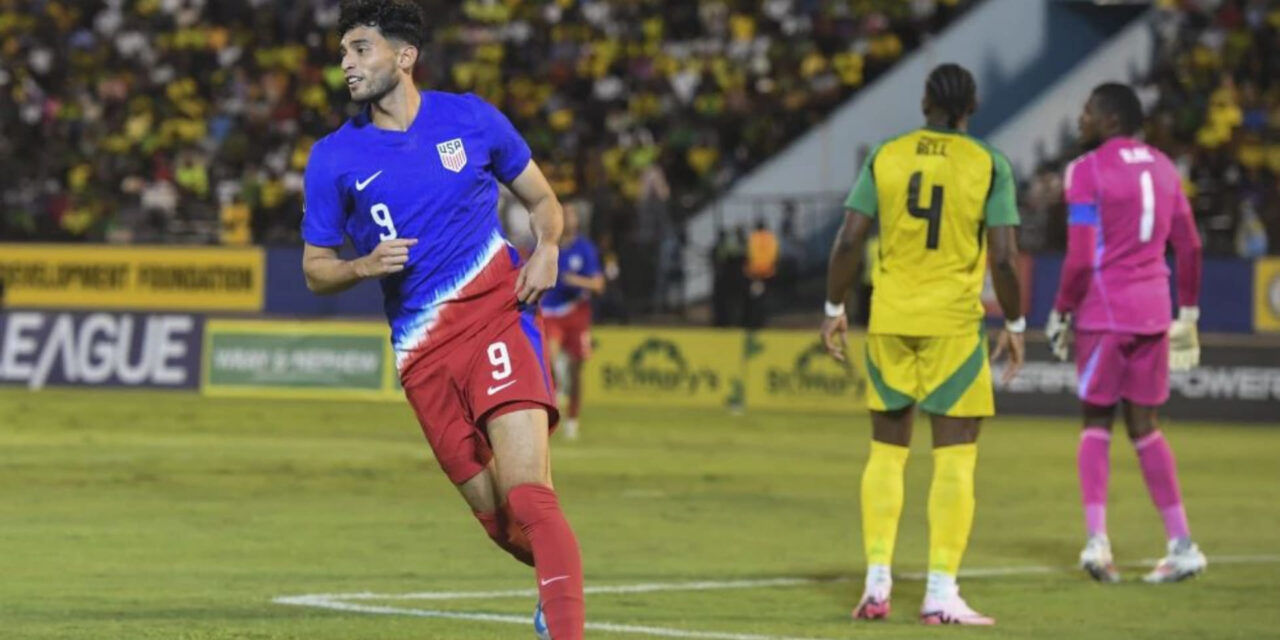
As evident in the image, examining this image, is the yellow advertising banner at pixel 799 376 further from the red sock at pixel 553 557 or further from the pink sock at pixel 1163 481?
the red sock at pixel 553 557

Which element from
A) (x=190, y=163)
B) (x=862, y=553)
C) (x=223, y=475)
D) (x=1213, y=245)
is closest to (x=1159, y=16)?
(x=1213, y=245)

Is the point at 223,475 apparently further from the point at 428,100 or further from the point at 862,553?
the point at 428,100

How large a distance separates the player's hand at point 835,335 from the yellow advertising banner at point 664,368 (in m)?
17.5

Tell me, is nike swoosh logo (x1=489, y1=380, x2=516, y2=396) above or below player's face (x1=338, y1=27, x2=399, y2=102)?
below

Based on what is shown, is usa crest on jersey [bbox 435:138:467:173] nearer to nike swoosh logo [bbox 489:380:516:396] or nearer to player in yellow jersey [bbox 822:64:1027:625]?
nike swoosh logo [bbox 489:380:516:396]

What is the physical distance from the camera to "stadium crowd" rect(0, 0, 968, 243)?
37344 millimetres

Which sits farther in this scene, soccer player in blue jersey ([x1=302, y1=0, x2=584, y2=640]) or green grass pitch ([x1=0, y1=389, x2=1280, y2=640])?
green grass pitch ([x1=0, y1=389, x2=1280, y2=640])

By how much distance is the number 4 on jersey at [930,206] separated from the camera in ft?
33.7

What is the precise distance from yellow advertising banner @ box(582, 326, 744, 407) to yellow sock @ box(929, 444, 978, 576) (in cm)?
1803

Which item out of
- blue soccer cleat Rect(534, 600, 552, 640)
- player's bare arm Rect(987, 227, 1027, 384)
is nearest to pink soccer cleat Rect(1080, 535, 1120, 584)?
player's bare arm Rect(987, 227, 1027, 384)

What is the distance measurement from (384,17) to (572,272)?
592 inches

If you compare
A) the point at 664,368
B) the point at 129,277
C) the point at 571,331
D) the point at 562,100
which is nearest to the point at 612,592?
the point at 571,331

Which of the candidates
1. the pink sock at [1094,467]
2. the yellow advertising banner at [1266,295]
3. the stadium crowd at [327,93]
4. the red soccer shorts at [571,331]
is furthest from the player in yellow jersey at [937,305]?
the stadium crowd at [327,93]

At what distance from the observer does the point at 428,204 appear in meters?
7.84
